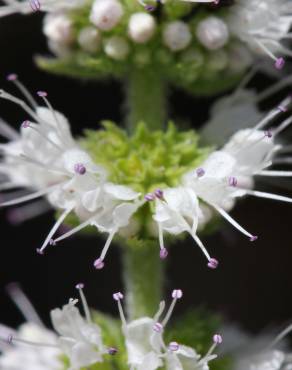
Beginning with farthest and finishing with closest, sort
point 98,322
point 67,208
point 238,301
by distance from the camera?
point 238,301 < point 98,322 < point 67,208

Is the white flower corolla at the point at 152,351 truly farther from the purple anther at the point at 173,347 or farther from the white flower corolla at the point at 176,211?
the white flower corolla at the point at 176,211

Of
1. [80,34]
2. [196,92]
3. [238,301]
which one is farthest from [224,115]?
[238,301]

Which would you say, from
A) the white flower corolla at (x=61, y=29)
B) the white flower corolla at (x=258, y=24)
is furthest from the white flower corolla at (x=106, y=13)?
the white flower corolla at (x=258, y=24)

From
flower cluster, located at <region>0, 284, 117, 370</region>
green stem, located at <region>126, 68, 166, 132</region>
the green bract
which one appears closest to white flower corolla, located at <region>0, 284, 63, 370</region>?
flower cluster, located at <region>0, 284, 117, 370</region>

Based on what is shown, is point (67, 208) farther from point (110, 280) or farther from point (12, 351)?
point (110, 280)

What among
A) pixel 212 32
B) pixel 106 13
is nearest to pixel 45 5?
pixel 106 13

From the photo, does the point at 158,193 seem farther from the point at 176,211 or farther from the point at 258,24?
the point at 258,24
